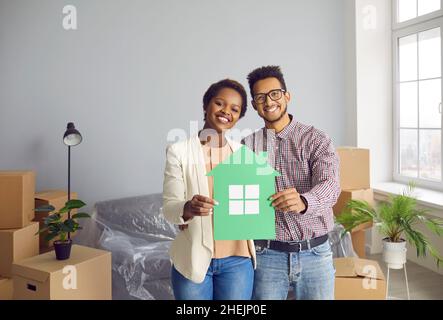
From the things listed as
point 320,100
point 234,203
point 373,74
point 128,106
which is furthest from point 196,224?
point 373,74

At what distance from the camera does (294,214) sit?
1213 millimetres

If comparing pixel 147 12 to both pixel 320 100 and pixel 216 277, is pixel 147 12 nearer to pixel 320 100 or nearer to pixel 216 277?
pixel 320 100

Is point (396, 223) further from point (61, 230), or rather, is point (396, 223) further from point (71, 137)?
point (71, 137)

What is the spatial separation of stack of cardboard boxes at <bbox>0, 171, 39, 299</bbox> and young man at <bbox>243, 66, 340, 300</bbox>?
1.58 m

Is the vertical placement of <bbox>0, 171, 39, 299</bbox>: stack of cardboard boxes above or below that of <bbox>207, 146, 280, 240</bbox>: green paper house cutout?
below

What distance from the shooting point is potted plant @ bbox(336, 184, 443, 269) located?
6.93ft

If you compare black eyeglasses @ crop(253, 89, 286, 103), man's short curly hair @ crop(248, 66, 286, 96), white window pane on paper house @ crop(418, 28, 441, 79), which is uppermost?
white window pane on paper house @ crop(418, 28, 441, 79)

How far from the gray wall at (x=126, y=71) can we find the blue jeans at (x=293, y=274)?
6.46 feet

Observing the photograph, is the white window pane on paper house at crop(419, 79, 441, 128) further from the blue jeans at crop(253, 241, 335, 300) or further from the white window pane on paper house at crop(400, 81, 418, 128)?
the blue jeans at crop(253, 241, 335, 300)

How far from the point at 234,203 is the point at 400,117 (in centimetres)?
281

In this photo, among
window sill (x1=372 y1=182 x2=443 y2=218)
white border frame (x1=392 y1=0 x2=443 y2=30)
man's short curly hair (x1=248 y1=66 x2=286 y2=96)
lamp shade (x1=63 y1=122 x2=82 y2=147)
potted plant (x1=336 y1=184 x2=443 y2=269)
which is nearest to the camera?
man's short curly hair (x1=248 y1=66 x2=286 y2=96)

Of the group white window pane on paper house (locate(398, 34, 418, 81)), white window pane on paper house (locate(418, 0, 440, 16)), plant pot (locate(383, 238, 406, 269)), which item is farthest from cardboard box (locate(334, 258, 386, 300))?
white window pane on paper house (locate(418, 0, 440, 16))

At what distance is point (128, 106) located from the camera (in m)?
3.01

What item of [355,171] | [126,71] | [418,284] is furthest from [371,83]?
[126,71]
